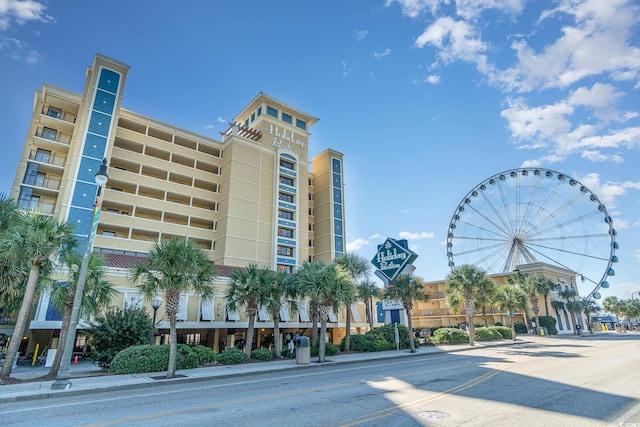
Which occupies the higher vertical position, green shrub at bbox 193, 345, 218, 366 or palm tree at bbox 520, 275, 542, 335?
palm tree at bbox 520, 275, 542, 335

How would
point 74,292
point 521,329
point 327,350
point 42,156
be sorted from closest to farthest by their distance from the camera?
point 74,292 < point 327,350 < point 42,156 < point 521,329

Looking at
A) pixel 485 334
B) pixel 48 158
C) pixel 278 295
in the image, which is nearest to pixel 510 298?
pixel 485 334

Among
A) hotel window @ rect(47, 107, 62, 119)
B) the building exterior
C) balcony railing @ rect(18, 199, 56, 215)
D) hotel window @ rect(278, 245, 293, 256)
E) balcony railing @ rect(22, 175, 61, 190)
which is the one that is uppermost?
hotel window @ rect(47, 107, 62, 119)

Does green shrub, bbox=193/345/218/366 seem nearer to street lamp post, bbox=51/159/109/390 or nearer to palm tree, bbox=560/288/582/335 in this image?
street lamp post, bbox=51/159/109/390

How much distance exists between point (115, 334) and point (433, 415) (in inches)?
693

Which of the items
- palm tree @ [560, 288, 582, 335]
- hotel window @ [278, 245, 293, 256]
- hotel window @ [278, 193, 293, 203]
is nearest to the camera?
hotel window @ [278, 245, 293, 256]

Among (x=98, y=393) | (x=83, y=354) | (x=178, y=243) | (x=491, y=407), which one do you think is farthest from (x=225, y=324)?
(x=491, y=407)

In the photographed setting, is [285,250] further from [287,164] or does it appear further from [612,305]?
[612,305]

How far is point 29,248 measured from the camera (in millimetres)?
14836

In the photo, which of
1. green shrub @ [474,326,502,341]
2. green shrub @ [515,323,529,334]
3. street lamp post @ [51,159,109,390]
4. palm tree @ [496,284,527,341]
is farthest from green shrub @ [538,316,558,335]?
street lamp post @ [51,159,109,390]

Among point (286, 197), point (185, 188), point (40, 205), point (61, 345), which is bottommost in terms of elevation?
point (61, 345)

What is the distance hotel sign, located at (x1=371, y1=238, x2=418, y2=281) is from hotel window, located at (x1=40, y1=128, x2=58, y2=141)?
38600 mm

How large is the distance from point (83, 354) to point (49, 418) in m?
20.9

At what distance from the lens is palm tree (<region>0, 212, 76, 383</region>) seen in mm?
14539
